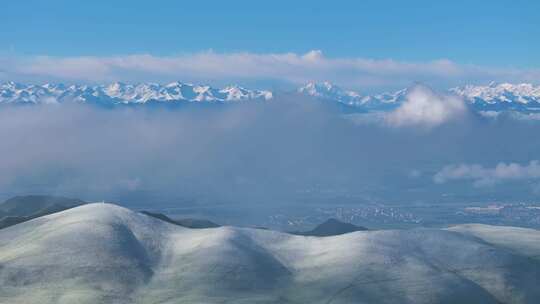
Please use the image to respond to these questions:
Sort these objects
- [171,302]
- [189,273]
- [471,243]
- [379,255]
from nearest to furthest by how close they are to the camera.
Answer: [171,302]
[189,273]
[379,255]
[471,243]

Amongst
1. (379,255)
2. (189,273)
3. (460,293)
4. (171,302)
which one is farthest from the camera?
(379,255)

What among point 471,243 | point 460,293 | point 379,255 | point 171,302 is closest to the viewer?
point 171,302

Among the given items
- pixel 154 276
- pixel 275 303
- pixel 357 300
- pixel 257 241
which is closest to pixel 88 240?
pixel 154 276

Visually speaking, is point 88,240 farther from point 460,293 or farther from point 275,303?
point 460,293

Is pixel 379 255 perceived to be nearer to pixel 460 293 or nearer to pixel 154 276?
pixel 460 293

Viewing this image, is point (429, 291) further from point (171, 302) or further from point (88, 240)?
point (88, 240)

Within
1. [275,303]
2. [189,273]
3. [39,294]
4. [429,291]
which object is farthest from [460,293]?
[39,294]

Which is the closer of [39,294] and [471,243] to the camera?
[39,294]

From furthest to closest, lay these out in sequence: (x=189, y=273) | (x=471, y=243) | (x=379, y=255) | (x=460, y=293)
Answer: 1. (x=471, y=243)
2. (x=379, y=255)
3. (x=189, y=273)
4. (x=460, y=293)
